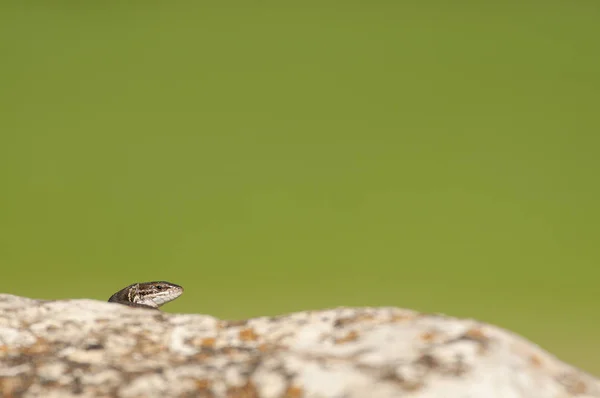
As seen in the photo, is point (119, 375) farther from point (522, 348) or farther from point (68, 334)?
point (522, 348)

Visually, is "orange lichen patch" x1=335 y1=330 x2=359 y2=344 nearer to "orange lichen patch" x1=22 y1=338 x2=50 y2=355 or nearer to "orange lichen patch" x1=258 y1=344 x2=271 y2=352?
"orange lichen patch" x1=258 y1=344 x2=271 y2=352

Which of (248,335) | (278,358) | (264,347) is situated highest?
(248,335)

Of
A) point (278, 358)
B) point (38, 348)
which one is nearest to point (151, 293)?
point (38, 348)

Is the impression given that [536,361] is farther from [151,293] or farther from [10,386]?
[151,293]

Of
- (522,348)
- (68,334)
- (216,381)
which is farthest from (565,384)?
(68,334)

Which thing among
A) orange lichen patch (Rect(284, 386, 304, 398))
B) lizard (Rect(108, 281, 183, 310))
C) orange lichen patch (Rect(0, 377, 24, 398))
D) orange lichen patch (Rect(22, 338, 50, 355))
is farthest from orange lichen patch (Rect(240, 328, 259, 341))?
lizard (Rect(108, 281, 183, 310))

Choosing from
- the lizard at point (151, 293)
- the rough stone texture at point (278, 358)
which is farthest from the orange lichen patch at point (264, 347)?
the lizard at point (151, 293)

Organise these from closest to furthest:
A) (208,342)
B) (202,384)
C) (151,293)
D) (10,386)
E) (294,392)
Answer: (294,392) < (202,384) < (10,386) < (208,342) < (151,293)
